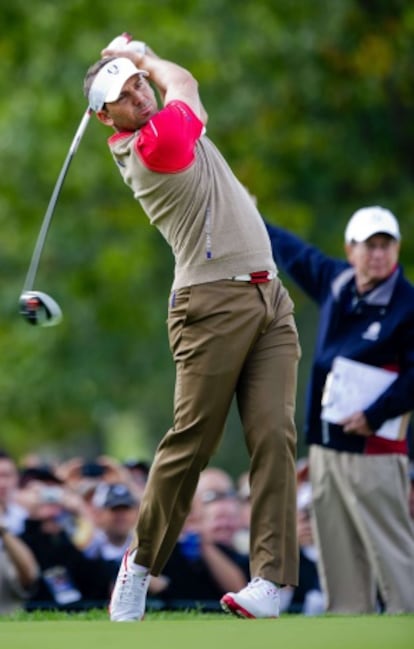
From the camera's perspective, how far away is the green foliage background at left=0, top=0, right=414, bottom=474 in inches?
693

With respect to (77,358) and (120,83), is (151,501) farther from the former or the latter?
(77,358)

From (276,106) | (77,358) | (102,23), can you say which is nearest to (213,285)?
(276,106)

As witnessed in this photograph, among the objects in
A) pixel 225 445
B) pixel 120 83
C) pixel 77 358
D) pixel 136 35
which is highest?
pixel 136 35

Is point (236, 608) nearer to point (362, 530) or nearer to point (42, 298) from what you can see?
point (42, 298)

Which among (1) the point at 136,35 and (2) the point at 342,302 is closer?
(2) the point at 342,302

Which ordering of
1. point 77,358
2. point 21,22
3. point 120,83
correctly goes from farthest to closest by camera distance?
point 77,358
point 21,22
point 120,83

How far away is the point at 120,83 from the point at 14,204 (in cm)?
1424

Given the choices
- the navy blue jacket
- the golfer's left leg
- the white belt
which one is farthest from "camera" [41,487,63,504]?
the white belt

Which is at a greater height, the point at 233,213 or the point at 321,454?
the point at 233,213

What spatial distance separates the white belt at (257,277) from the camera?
699 centimetres

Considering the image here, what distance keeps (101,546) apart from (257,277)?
4.12m

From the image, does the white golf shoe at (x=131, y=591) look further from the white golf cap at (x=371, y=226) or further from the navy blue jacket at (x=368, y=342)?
the white golf cap at (x=371, y=226)

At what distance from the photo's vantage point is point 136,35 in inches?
786

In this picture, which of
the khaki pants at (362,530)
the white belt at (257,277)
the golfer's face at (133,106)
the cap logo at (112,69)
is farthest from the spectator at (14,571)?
the cap logo at (112,69)
